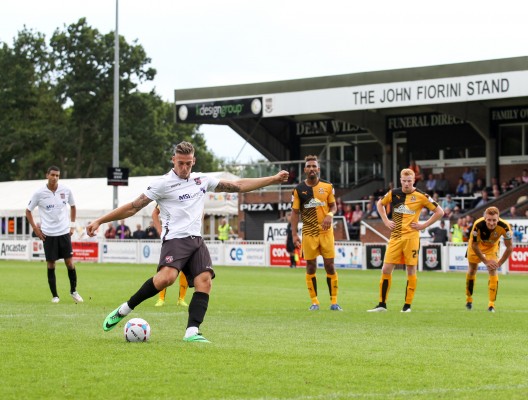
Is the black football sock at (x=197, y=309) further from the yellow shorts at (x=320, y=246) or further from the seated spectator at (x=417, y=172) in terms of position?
the seated spectator at (x=417, y=172)

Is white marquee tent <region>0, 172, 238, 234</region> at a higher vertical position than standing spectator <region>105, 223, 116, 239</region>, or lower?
higher

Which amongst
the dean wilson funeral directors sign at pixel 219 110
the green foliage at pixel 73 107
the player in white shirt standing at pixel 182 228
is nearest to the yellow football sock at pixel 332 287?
the player in white shirt standing at pixel 182 228

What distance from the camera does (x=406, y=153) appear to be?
167ft

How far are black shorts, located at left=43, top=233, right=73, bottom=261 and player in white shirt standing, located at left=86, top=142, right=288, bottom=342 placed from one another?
22.8ft

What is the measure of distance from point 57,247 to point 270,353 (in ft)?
28.6

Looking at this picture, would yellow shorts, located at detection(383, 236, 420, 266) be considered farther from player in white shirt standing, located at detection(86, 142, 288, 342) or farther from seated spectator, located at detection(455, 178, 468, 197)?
seated spectator, located at detection(455, 178, 468, 197)

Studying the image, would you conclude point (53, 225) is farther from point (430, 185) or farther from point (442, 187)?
point (430, 185)

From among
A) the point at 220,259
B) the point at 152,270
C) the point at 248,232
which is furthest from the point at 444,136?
the point at 152,270

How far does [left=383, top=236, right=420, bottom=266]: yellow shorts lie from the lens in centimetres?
1669

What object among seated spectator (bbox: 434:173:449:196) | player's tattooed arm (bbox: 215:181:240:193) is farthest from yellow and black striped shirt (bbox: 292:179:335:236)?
A: seated spectator (bbox: 434:173:449:196)

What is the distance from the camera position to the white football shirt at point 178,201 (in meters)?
11.3

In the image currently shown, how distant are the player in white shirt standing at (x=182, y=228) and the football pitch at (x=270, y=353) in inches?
16.2

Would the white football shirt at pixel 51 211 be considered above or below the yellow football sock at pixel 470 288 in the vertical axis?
above

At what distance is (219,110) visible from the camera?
51.4 metres
